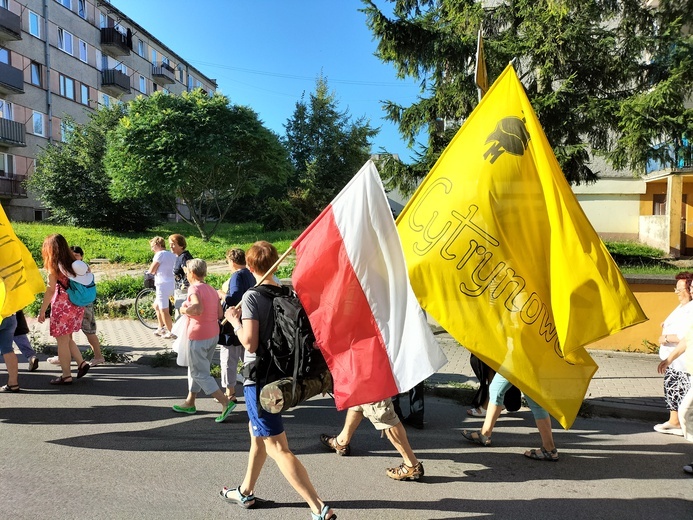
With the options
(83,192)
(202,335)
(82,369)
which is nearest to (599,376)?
(202,335)

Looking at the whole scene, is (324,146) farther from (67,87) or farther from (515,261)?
(515,261)

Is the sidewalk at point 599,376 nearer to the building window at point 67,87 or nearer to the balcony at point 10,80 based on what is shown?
the balcony at point 10,80

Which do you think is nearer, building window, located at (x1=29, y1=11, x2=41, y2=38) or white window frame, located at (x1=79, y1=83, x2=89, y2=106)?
building window, located at (x1=29, y1=11, x2=41, y2=38)

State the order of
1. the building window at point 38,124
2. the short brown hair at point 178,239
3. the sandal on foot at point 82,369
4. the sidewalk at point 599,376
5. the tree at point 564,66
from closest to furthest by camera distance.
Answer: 1. the sidewalk at point 599,376
2. the sandal on foot at point 82,369
3. the short brown hair at point 178,239
4. the tree at point 564,66
5. the building window at point 38,124

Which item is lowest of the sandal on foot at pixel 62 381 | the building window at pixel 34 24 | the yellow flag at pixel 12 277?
the sandal on foot at pixel 62 381

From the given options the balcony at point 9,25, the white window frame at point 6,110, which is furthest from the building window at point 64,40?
the white window frame at point 6,110

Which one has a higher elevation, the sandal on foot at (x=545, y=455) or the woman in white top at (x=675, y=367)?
the woman in white top at (x=675, y=367)

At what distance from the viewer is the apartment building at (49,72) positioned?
32.2 m

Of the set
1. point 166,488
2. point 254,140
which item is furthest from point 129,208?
point 166,488

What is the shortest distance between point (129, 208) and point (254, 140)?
755 centimetres

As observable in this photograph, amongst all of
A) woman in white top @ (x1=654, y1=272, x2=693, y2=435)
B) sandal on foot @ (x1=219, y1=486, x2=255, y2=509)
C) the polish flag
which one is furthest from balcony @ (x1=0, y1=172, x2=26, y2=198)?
woman in white top @ (x1=654, y1=272, x2=693, y2=435)

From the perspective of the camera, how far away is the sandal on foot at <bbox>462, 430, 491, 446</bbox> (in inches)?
197

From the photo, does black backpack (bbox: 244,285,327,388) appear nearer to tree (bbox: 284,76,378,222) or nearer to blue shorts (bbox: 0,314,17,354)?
blue shorts (bbox: 0,314,17,354)

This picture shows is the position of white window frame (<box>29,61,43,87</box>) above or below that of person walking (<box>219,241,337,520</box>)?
above
